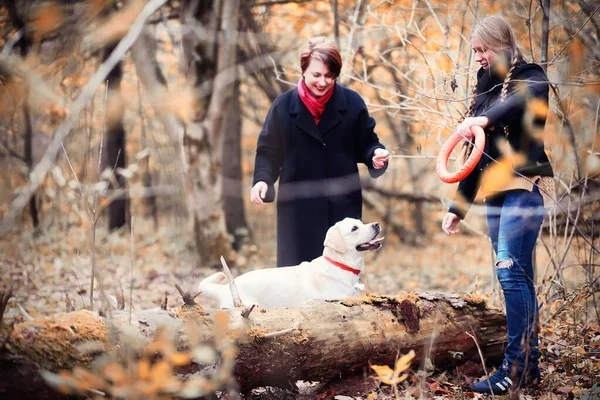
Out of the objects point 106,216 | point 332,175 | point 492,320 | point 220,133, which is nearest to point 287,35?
point 220,133

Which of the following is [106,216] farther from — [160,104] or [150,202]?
[160,104]

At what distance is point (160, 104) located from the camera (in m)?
2.77

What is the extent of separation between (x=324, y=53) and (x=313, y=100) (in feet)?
1.21

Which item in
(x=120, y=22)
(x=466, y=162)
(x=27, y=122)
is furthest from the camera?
(x=27, y=122)

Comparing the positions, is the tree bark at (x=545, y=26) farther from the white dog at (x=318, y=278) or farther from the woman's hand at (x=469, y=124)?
the white dog at (x=318, y=278)

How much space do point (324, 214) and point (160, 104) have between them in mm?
1730

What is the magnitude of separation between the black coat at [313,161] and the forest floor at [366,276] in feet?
2.63

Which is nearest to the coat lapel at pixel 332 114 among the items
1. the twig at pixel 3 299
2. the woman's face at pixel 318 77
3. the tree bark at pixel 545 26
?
the woman's face at pixel 318 77

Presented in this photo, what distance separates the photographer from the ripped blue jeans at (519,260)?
3.17m

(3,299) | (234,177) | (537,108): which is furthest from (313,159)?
(234,177)

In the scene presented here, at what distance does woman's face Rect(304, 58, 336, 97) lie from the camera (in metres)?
3.90

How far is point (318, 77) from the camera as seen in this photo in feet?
12.9

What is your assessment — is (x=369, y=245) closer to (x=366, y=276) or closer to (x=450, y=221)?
(x=450, y=221)

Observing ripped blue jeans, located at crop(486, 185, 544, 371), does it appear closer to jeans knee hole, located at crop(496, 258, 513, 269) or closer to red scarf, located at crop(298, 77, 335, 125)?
jeans knee hole, located at crop(496, 258, 513, 269)
